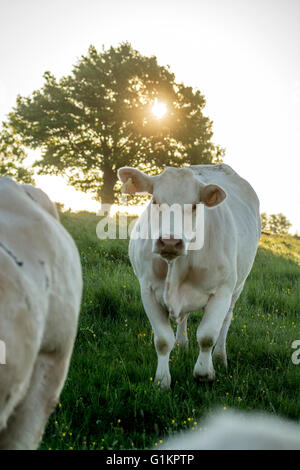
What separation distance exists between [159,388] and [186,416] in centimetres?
42

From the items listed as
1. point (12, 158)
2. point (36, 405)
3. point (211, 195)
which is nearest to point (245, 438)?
point (36, 405)

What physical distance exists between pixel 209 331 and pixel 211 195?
1.29 metres

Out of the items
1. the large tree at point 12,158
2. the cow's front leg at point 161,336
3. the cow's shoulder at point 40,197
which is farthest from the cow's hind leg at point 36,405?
the large tree at point 12,158

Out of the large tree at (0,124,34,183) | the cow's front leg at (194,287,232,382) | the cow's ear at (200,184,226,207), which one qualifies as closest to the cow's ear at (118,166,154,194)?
the cow's ear at (200,184,226,207)

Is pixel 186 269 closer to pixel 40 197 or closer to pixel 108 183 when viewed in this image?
pixel 40 197

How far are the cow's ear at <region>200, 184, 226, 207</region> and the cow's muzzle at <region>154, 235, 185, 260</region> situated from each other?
698mm

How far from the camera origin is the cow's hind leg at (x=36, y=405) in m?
1.48

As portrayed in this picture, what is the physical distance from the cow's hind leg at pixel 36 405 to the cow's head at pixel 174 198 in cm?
205

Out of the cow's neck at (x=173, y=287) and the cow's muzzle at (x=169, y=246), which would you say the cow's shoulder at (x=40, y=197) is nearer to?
the cow's muzzle at (x=169, y=246)

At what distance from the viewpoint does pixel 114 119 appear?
2262 cm

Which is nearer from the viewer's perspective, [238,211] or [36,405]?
[36,405]

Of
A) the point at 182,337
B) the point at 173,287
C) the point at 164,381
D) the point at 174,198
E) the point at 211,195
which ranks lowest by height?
the point at 164,381

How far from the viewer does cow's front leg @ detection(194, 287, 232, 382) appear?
409 cm

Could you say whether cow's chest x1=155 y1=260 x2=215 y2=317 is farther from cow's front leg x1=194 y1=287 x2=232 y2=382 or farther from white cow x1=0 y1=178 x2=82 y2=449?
white cow x1=0 y1=178 x2=82 y2=449
